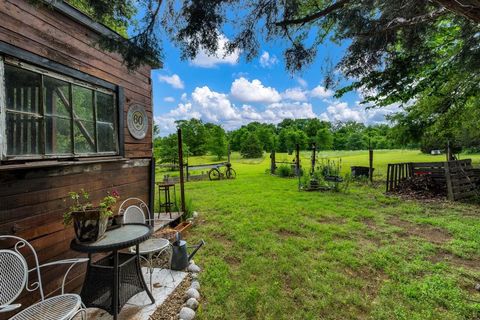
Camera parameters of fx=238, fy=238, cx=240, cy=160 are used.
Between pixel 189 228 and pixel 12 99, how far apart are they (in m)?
3.36

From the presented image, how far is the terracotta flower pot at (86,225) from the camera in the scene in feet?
6.15

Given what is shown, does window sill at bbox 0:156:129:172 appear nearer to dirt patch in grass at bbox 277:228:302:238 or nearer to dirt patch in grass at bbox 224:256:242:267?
dirt patch in grass at bbox 224:256:242:267

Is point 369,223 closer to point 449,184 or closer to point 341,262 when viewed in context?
point 341,262

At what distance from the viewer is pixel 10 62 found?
2.01 metres

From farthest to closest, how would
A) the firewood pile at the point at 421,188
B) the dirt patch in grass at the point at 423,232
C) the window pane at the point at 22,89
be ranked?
the firewood pile at the point at 421,188 → the dirt patch in grass at the point at 423,232 → the window pane at the point at 22,89

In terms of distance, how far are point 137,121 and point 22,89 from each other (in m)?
1.69

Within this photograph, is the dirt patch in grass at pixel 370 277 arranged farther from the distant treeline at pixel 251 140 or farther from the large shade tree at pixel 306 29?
the distant treeline at pixel 251 140

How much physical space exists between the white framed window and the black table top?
995 mm

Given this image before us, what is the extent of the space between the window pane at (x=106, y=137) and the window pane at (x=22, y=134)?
0.79 m

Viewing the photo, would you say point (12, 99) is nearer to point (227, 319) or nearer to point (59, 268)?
point (59, 268)

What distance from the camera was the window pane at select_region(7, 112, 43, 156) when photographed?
2043mm

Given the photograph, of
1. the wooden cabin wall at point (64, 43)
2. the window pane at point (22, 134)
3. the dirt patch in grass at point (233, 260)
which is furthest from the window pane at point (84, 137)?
the dirt patch in grass at point (233, 260)

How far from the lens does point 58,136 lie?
249 centimetres

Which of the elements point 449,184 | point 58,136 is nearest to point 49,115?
point 58,136
